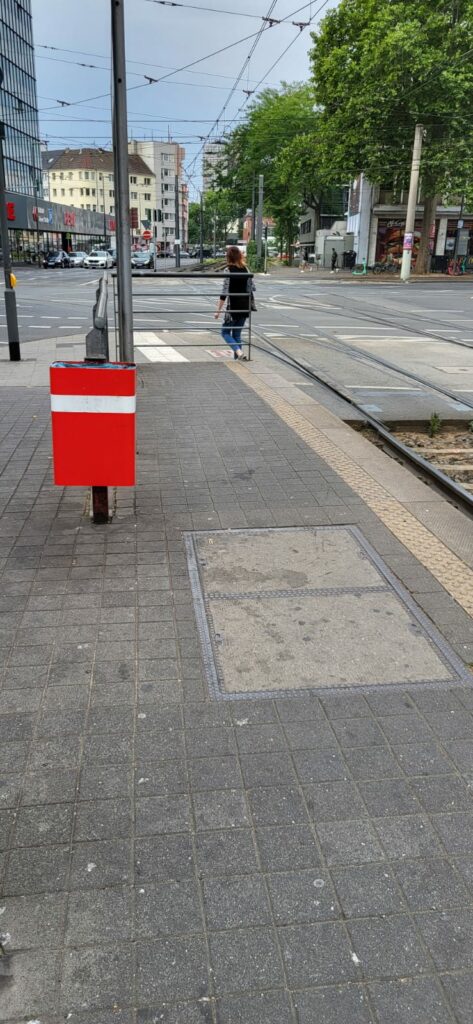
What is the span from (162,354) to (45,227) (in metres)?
55.7

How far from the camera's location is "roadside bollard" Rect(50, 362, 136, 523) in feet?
14.6

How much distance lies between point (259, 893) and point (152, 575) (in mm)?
2240

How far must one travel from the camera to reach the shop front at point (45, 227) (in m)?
54.3

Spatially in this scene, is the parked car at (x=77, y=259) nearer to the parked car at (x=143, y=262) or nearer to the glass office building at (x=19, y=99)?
the glass office building at (x=19, y=99)

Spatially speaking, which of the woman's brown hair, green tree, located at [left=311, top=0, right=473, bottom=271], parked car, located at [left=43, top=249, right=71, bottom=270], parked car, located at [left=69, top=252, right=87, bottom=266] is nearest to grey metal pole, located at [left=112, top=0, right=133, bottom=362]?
the woman's brown hair

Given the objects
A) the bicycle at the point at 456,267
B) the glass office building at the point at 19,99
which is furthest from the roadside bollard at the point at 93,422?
the glass office building at the point at 19,99

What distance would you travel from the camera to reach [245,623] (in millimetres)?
3771

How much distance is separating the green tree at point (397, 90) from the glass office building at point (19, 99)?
76.9 feet

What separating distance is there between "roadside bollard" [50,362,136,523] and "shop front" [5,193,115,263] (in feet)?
137

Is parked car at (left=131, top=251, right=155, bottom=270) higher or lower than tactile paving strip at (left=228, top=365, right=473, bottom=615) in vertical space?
higher

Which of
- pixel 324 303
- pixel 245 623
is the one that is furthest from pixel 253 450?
pixel 324 303

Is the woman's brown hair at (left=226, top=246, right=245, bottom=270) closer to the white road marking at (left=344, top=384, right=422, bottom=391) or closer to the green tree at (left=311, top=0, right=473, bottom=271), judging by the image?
the white road marking at (left=344, top=384, right=422, bottom=391)

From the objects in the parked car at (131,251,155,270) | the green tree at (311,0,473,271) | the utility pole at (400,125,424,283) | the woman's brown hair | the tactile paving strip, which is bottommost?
the tactile paving strip

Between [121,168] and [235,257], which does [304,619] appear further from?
[235,257]
